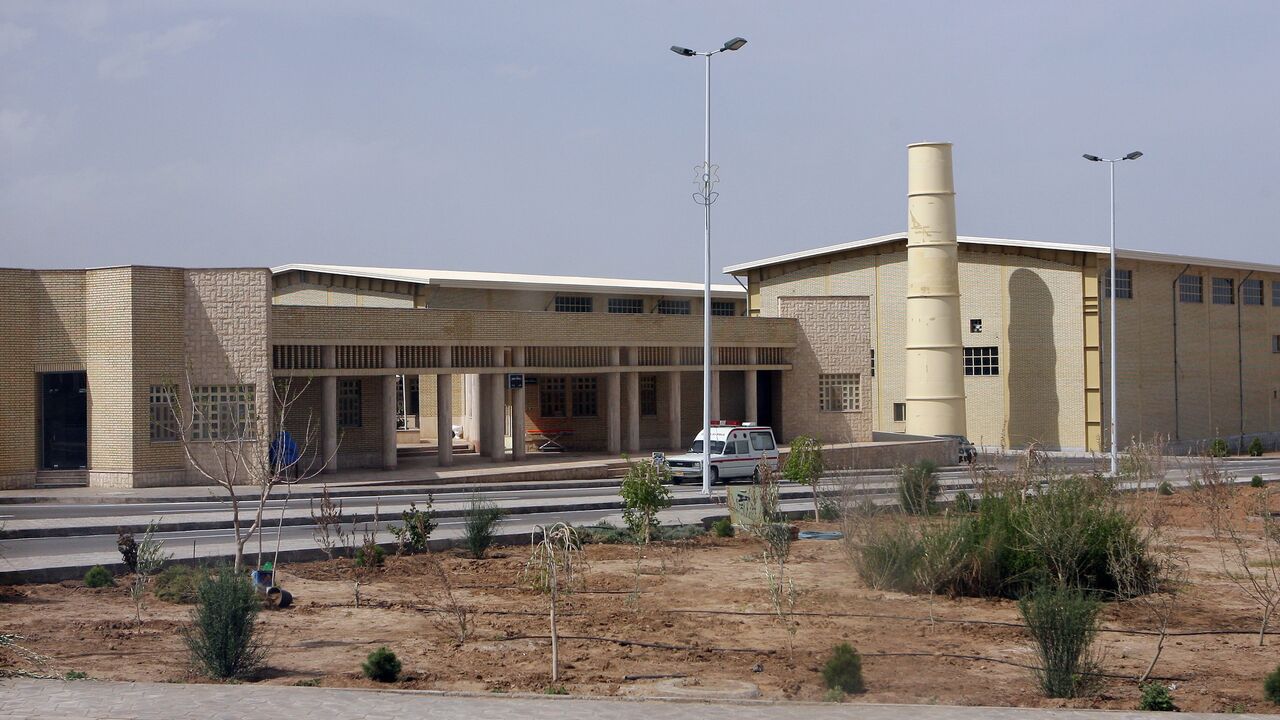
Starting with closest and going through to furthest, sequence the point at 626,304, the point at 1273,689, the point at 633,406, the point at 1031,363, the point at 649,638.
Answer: the point at 1273,689 < the point at 649,638 < the point at 633,406 < the point at 1031,363 < the point at 626,304

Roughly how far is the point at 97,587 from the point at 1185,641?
13116 millimetres

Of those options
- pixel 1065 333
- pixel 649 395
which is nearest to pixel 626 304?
pixel 649 395

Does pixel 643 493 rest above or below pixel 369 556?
above

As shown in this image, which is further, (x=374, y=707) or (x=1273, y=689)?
(x=1273, y=689)

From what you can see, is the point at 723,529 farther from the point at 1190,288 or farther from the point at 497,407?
the point at 1190,288

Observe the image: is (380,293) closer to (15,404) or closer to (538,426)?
(538,426)

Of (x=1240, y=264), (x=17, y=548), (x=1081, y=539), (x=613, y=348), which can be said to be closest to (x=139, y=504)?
(x=17, y=548)

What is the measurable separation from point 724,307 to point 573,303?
456 inches

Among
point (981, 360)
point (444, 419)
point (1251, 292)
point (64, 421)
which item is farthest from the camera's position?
point (1251, 292)

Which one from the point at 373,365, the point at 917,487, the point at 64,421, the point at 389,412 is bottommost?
the point at 917,487

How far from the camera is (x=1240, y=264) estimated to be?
56.5 metres

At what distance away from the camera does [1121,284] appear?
50625 millimetres

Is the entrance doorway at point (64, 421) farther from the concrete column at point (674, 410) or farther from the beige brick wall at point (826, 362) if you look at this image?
the beige brick wall at point (826, 362)

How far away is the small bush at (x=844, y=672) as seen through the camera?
10844mm
